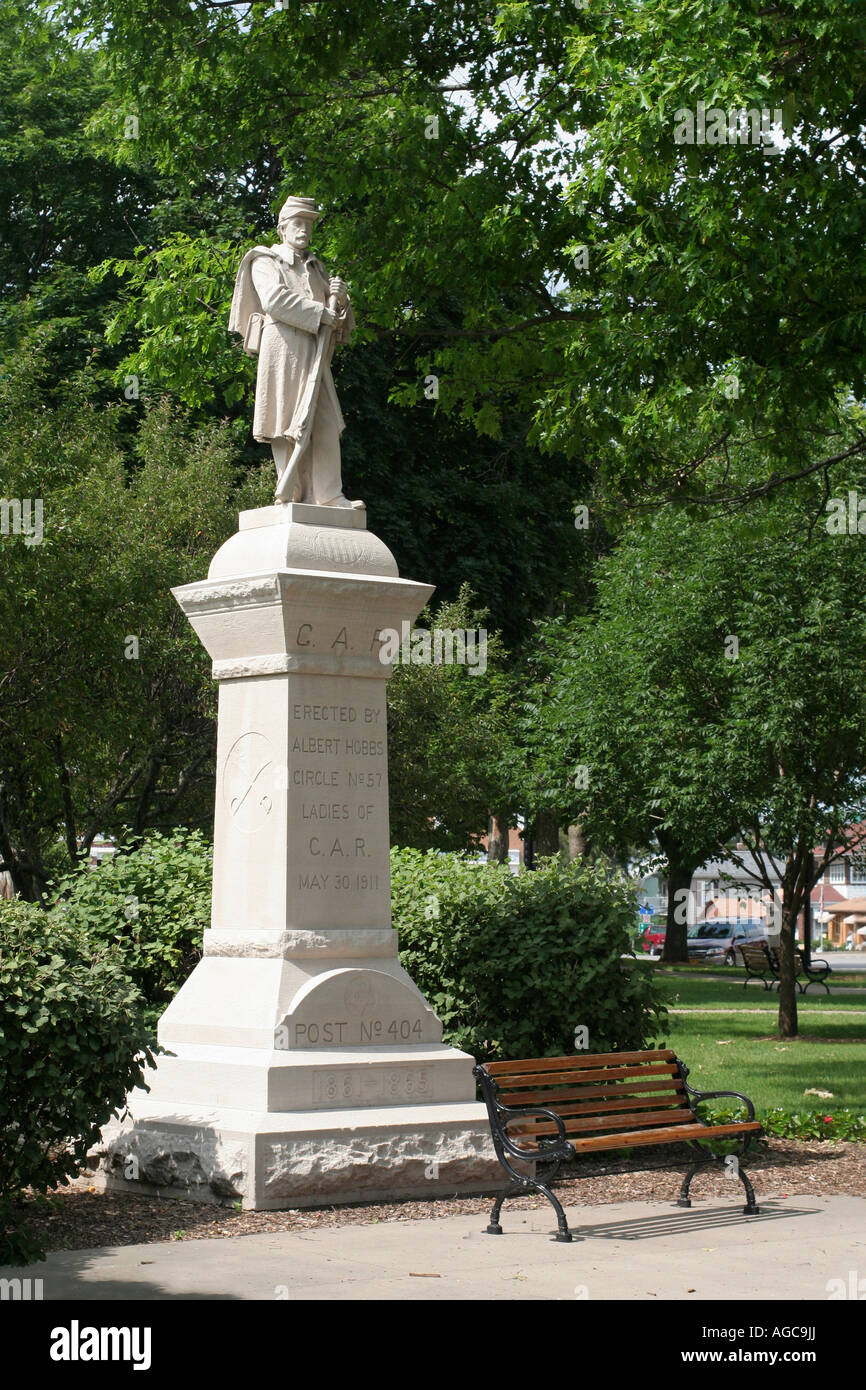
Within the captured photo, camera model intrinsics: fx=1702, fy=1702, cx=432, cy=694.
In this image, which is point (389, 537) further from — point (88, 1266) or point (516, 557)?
point (88, 1266)

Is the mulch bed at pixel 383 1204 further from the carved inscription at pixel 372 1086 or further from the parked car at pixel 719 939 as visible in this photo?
the parked car at pixel 719 939

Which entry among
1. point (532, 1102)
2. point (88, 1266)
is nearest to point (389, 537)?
point (532, 1102)

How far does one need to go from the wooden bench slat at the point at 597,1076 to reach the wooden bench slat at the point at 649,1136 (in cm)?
28

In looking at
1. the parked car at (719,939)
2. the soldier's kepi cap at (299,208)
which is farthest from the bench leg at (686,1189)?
the parked car at (719,939)

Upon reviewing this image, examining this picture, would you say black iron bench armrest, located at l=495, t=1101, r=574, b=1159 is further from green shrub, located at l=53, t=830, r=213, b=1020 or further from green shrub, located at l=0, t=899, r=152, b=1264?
green shrub, located at l=53, t=830, r=213, b=1020

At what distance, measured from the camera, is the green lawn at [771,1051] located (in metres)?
15.5

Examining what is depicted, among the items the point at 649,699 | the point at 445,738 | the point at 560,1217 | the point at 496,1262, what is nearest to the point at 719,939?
the point at 445,738

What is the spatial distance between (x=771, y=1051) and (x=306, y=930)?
1179 cm

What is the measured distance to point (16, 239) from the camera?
28.8m

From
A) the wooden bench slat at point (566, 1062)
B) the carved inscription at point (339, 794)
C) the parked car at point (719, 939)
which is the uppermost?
the carved inscription at point (339, 794)

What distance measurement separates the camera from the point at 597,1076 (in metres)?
9.56

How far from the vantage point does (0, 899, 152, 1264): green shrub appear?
7594mm

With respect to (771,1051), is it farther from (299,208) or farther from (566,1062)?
(299,208)

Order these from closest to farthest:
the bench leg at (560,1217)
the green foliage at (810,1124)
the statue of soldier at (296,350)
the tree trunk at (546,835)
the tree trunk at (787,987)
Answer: the bench leg at (560,1217)
the statue of soldier at (296,350)
the green foliage at (810,1124)
the tree trunk at (787,987)
the tree trunk at (546,835)
